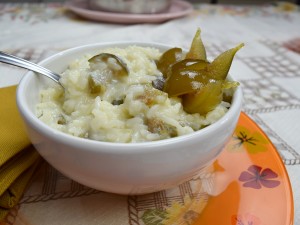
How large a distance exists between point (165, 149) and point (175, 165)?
0.18 feet

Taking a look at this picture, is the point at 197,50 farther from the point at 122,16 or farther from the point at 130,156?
the point at 122,16

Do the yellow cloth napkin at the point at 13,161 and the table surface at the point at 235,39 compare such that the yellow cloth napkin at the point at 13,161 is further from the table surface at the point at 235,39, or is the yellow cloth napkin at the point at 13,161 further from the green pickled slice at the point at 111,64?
the table surface at the point at 235,39

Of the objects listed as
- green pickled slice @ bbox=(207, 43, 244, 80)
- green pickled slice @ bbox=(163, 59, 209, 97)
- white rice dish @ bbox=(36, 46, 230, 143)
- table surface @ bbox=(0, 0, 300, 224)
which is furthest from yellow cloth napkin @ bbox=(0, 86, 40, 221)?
table surface @ bbox=(0, 0, 300, 224)

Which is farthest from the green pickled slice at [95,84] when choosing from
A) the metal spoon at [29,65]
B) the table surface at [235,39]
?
the table surface at [235,39]

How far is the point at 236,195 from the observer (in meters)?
0.73

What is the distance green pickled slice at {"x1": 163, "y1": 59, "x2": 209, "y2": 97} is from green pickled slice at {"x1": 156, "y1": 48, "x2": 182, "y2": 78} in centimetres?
11

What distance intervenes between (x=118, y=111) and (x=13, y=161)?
0.29 m

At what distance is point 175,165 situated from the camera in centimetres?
62

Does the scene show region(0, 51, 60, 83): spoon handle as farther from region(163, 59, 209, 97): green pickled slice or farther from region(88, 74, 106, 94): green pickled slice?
region(163, 59, 209, 97): green pickled slice

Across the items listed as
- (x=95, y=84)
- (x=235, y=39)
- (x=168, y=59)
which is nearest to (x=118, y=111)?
(x=95, y=84)

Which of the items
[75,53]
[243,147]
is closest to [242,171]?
[243,147]

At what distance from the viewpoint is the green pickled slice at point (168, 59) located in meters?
0.88

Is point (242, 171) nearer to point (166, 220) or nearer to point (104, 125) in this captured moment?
point (166, 220)

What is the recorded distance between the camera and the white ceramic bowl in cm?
57
